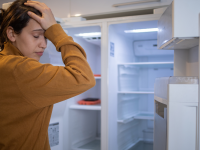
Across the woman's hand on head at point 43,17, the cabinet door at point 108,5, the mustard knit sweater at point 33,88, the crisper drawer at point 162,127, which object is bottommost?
the crisper drawer at point 162,127

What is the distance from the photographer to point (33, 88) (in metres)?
0.59

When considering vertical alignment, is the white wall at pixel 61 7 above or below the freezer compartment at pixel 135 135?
above

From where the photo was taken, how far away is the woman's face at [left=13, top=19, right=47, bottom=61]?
716 mm

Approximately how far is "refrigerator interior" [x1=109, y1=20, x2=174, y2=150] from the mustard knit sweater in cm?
120

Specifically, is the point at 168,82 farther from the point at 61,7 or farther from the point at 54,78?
the point at 61,7

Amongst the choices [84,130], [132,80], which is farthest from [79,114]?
[132,80]

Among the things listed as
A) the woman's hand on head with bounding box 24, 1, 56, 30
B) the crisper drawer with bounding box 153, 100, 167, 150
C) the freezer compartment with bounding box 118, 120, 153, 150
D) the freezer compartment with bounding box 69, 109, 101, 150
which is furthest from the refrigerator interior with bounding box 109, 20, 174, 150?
the woman's hand on head with bounding box 24, 1, 56, 30

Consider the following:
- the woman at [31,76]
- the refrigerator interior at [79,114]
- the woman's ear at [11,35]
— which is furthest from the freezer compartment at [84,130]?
the woman's ear at [11,35]

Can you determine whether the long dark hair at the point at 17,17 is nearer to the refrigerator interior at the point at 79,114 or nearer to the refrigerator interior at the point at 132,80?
the refrigerator interior at the point at 79,114

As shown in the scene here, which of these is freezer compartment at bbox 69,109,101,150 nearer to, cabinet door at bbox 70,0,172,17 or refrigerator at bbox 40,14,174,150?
refrigerator at bbox 40,14,174,150

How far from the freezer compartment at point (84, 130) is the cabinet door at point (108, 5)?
1.04 m

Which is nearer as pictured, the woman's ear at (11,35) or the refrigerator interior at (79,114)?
the woman's ear at (11,35)

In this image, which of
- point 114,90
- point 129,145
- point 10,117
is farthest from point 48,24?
point 129,145

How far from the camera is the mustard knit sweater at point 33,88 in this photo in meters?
0.59
